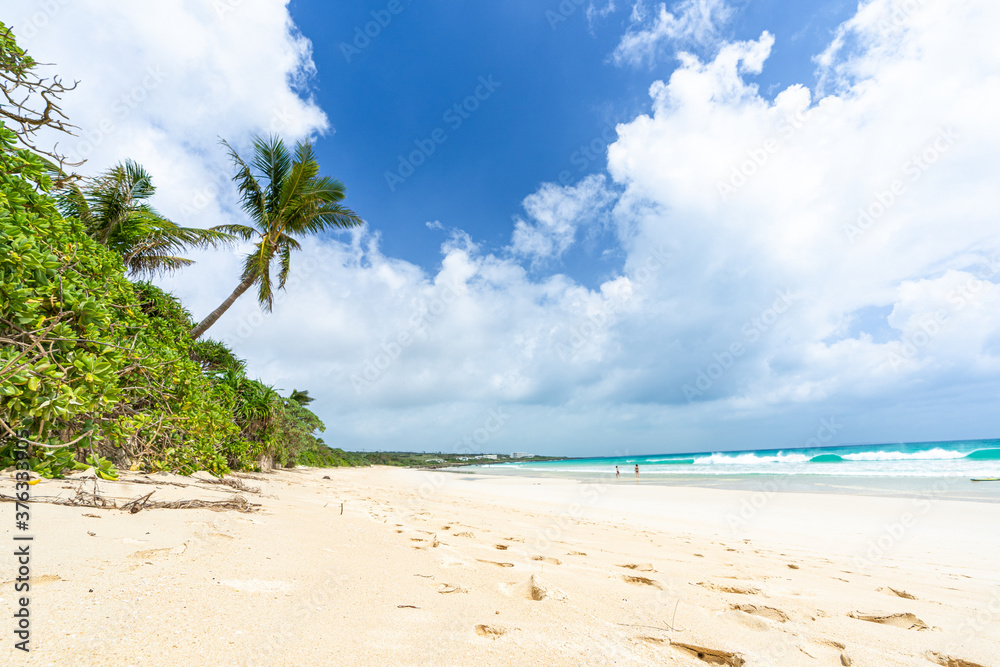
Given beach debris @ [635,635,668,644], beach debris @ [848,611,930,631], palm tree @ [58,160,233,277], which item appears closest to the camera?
beach debris @ [635,635,668,644]

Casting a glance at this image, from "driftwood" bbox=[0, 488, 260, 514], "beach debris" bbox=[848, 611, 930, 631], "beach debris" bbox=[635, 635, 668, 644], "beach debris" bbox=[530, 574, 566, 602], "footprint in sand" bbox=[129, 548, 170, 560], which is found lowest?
"beach debris" bbox=[848, 611, 930, 631]

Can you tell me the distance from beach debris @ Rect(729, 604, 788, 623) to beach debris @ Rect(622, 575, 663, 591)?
1.70 feet

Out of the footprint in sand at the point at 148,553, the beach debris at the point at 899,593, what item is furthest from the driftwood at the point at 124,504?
the beach debris at the point at 899,593

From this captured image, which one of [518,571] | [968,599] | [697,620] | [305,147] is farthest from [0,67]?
[305,147]

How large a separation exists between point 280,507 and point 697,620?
4465mm

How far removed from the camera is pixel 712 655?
204 cm

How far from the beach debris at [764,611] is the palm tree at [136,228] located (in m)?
10.9

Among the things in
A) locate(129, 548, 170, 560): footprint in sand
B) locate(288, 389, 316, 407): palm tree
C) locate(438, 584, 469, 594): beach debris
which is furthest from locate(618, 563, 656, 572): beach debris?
locate(288, 389, 316, 407): palm tree

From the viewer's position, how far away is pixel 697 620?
242cm

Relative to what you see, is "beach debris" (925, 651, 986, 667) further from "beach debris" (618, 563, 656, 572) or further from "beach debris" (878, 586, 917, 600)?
"beach debris" (618, 563, 656, 572)

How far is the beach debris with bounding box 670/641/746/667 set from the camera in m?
1.99

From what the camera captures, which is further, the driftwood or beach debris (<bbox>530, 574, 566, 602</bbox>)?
the driftwood

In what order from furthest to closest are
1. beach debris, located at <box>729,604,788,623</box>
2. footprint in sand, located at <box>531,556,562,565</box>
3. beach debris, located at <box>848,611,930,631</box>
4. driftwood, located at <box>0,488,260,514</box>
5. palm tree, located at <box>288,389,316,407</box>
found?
palm tree, located at <box>288,389,316,407</box> < footprint in sand, located at <box>531,556,562,565</box> < driftwood, located at <box>0,488,260,514</box> < beach debris, located at <box>848,611,930,631</box> < beach debris, located at <box>729,604,788,623</box>

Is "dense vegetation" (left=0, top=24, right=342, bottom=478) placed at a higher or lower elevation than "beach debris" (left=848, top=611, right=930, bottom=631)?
higher
